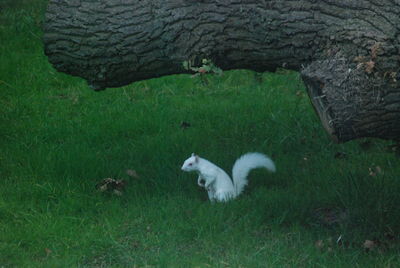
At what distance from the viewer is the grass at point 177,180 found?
4.80 metres

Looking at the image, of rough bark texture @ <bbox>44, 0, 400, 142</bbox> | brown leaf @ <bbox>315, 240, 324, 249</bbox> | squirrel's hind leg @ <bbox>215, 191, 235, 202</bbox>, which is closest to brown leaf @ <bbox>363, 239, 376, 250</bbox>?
brown leaf @ <bbox>315, 240, 324, 249</bbox>

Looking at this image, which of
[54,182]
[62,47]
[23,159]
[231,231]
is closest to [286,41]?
[231,231]

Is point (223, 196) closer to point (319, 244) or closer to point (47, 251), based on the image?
point (319, 244)

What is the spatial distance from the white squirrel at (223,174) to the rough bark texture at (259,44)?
0.70 meters

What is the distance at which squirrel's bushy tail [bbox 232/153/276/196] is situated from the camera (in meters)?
5.54

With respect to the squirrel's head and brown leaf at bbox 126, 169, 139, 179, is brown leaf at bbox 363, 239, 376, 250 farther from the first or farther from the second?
brown leaf at bbox 126, 169, 139, 179

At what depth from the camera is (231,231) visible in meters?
4.96

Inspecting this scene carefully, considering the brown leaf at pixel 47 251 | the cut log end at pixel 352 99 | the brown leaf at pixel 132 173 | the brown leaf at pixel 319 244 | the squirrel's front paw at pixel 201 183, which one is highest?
the cut log end at pixel 352 99

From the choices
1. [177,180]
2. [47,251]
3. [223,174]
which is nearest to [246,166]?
[223,174]

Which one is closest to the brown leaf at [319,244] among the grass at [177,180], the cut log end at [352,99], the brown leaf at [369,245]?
the grass at [177,180]

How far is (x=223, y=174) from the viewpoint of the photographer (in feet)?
→ 18.1

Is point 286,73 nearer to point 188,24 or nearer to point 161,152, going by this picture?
point 161,152

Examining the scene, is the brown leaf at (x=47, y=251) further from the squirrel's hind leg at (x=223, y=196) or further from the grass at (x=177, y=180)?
the squirrel's hind leg at (x=223, y=196)

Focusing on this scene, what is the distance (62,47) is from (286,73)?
136 inches
